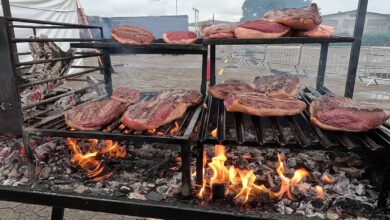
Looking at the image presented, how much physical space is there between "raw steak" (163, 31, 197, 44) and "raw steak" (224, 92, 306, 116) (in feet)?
3.18

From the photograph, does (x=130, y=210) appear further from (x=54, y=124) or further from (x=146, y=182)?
(x=54, y=124)

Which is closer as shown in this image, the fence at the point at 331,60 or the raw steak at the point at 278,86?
the raw steak at the point at 278,86

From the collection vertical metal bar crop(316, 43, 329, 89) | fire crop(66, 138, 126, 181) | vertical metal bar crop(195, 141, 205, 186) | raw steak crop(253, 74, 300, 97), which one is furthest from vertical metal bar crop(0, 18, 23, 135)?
vertical metal bar crop(316, 43, 329, 89)

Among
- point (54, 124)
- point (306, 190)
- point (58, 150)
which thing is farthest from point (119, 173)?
point (306, 190)

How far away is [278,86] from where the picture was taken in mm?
3512

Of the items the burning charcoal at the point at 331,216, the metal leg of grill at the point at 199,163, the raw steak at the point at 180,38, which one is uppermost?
the raw steak at the point at 180,38

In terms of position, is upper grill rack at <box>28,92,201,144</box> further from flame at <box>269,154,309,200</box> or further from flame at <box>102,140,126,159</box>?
flame at <box>269,154,309,200</box>

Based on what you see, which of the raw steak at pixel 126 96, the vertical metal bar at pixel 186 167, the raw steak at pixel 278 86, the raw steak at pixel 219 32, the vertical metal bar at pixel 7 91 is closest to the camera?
the vertical metal bar at pixel 186 167

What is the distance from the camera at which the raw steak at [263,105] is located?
9.02 ft

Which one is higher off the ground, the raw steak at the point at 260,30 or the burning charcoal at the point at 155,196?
the raw steak at the point at 260,30

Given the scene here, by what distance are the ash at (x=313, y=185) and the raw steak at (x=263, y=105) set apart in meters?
0.91

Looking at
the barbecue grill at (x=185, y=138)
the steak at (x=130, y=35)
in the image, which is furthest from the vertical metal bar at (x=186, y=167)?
the steak at (x=130, y=35)

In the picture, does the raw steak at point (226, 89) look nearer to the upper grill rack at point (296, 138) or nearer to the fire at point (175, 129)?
the upper grill rack at point (296, 138)

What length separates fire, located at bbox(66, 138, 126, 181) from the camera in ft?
11.2
